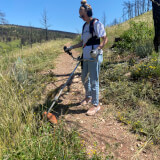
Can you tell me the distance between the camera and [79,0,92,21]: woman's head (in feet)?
6.98

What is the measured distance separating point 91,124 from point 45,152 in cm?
103

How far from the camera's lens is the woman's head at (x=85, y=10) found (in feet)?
6.98

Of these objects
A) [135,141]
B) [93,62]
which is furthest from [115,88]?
[135,141]

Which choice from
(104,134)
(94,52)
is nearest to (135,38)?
(94,52)

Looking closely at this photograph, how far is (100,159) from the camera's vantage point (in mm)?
1475

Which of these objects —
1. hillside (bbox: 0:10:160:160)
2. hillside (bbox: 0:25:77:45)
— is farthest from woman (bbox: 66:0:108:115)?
hillside (bbox: 0:25:77:45)

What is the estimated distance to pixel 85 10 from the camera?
2.13 meters

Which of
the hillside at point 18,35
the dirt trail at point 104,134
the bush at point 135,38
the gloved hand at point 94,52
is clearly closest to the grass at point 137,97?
the dirt trail at point 104,134

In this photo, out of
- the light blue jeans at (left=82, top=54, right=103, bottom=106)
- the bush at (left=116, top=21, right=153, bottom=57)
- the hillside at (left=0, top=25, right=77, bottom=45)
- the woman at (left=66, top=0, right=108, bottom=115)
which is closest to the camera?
the woman at (left=66, top=0, right=108, bottom=115)

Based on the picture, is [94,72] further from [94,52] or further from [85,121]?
[85,121]

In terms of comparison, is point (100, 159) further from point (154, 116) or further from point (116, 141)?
point (154, 116)

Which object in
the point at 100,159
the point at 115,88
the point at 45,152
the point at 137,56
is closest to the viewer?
the point at 45,152

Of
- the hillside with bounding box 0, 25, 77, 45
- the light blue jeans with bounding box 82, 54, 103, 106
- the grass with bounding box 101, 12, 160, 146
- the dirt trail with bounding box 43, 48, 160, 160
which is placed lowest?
the dirt trail with bounding box 43, 48, 160, 160

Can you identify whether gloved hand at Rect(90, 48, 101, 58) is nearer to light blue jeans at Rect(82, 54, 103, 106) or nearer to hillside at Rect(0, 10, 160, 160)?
light blue jeans at Rect(82, 54, 103, 106)
